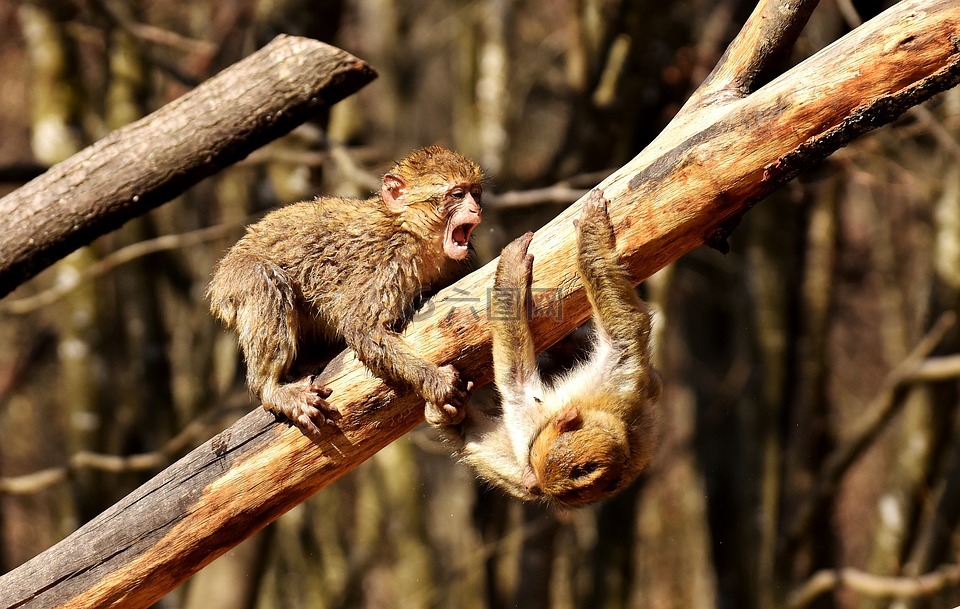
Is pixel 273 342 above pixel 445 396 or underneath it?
above

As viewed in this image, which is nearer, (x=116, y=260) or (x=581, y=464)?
(x=581, y=464)

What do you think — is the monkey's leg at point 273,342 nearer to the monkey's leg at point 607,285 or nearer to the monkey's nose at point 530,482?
the monkey's nose at point 530,482

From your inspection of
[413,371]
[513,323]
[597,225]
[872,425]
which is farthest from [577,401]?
[872,425]

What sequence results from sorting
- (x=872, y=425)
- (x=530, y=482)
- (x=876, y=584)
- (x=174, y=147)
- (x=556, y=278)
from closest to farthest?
1. (x=556, y=278)
2. (x=530, y=482)
3. (x=174, y=147)
4. (x=876, y=584)
5. (x=872, y=425)

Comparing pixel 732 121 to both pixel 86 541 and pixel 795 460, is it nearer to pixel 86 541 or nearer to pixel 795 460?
pixel 86 541

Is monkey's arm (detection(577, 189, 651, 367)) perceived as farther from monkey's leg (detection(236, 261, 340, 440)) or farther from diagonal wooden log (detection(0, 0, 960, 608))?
monkey's leg (detection(236, 261, 340, 440))

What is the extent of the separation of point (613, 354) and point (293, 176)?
529 cm

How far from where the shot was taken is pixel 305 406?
14.3 feet

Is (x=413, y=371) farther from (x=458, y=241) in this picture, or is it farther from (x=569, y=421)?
(x=458, y=241)

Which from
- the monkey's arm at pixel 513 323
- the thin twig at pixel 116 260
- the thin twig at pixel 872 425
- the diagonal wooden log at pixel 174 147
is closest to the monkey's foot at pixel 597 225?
the monkey's arm at pixel 513 323

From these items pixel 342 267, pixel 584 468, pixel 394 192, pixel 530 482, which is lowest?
pixel 530 482

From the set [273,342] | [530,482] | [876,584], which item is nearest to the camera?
[530,482]

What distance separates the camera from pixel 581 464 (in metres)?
4.25

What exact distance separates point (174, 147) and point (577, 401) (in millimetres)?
2414
